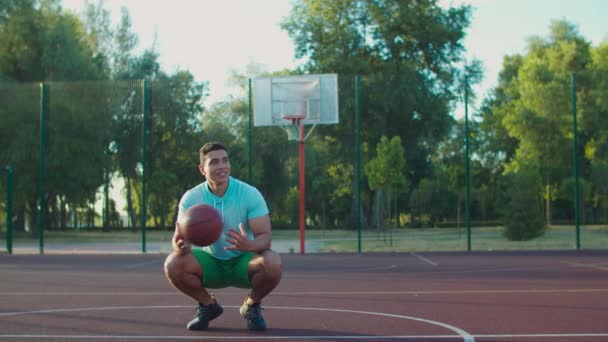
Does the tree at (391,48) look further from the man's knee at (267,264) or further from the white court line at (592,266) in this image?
the man's knee at (267,264)

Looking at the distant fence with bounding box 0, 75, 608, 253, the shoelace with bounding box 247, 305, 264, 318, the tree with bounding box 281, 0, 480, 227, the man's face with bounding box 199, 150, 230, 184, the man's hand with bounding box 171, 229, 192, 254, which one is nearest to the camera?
the man's hand with bounding box 171, 229, 192, 254

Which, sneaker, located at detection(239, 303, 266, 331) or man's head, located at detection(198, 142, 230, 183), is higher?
man's head, located at detection(198, 142, 230, 183)

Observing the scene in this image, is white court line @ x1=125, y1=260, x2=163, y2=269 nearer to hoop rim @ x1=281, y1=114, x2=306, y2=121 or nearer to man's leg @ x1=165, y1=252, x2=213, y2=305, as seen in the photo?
hoop rim @ x1=281, y1=114, x2=306, y2=121

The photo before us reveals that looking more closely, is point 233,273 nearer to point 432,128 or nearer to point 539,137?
point 432,128

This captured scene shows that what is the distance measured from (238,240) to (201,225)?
273 mm

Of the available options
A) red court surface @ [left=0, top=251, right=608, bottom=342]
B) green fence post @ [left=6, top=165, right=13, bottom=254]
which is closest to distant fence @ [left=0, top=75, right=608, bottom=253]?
green fence post @ [left=6, top=165, right=13, bottom=254]

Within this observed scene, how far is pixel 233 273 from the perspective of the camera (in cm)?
485

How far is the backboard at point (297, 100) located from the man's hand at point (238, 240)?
11878mm

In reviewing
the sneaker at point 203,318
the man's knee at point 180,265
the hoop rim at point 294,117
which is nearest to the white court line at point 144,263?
the hoop rim at point 294,117

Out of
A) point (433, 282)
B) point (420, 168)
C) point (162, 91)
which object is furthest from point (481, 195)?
point (433, 282)

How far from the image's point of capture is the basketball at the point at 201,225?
447 centimetres

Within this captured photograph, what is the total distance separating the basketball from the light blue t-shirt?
0.23 meters

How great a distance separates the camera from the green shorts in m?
4.82

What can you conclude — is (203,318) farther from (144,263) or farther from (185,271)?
(144,263)
